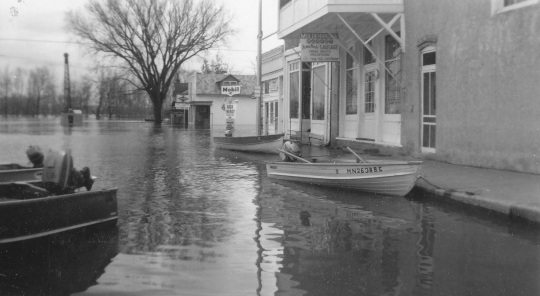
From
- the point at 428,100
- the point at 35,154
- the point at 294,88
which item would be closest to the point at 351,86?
the point at 428,100

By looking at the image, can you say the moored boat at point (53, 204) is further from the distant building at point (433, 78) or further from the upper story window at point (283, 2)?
the upper story window at point (283, 2)

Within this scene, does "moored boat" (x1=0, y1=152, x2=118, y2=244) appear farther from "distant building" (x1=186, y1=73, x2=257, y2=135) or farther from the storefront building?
"distant building" (x1=186, y1=73, x2=257, y2=135)

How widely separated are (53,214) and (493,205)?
633 cm

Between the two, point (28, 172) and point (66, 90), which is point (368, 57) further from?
point (66, 90)

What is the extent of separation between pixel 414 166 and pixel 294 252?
14.2 feet

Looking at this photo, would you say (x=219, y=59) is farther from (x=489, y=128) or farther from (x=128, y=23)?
(x=489, y=128)


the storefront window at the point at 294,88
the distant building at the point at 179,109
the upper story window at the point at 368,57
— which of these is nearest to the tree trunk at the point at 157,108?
the distant building at the point at 179,109

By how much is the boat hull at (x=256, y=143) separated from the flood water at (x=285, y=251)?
10374 millimetres

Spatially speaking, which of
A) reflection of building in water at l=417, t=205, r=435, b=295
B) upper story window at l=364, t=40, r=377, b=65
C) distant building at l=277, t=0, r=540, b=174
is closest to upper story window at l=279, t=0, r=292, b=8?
distant building at l=277, t=0, r=540, b=174

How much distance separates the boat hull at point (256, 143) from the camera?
21.8 meters

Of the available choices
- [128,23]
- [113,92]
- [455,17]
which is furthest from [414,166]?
[113,92]

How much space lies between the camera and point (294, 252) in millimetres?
6734

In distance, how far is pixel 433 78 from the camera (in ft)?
49.6

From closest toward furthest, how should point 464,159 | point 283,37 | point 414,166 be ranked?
1. point 414,166
2. point 464,159
3. point 283,37
